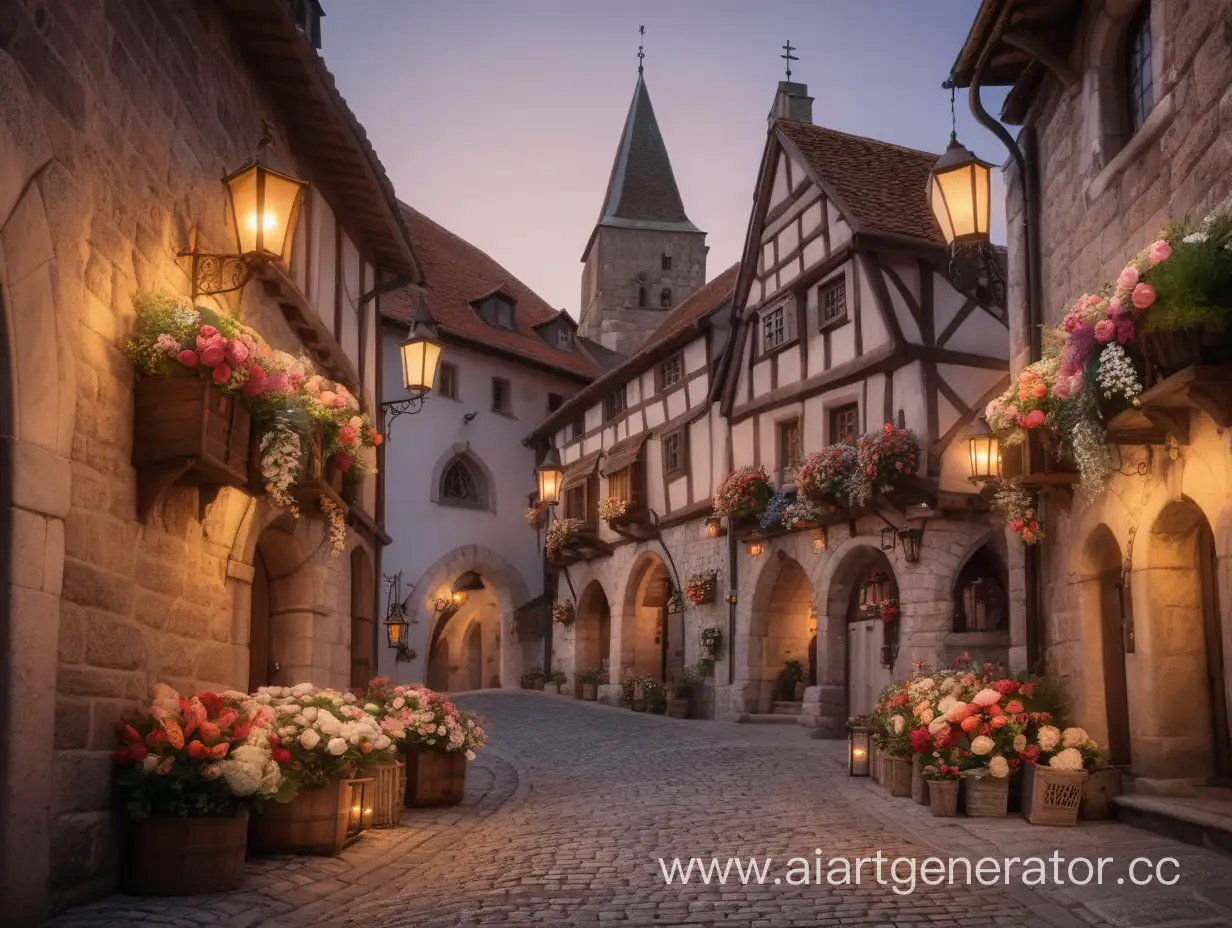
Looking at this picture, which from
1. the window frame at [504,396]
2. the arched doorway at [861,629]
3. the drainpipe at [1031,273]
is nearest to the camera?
the drainpipe at [1031,273]

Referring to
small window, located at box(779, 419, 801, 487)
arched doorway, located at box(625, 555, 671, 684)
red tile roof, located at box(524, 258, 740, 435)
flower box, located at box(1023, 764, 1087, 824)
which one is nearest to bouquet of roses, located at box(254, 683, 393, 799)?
flower box, located at box(1023, 764, 1087, 824)

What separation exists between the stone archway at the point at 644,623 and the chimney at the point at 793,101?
35.4 feet

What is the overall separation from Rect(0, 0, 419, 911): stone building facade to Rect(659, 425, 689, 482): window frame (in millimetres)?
14071

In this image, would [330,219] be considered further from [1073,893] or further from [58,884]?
[1073,893]

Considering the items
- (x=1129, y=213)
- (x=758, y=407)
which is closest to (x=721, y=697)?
(x=758, y=407)

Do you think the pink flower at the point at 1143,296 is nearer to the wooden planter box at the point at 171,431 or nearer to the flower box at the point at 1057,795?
the flower box at the point at 1057,795

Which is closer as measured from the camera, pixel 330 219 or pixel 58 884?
pixel 58 884

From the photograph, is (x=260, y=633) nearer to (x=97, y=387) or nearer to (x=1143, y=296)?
(x=97, y=387)

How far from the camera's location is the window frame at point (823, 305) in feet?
61.0

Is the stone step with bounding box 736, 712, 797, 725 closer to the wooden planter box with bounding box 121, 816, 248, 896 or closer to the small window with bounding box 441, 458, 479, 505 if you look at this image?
the small window with bounding box 441, 458, 479, 505

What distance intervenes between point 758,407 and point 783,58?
11631mm

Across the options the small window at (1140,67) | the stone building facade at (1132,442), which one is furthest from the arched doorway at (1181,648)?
the small window at (1140,67)

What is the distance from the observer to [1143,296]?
7.09m

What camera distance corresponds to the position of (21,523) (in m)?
5.51
